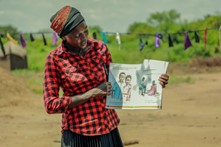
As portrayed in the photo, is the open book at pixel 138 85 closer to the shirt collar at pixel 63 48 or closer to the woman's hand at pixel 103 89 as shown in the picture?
the woman's hand at pixel 103 89

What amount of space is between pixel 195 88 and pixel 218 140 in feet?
30.7

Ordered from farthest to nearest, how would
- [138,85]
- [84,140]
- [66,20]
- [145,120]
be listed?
[145,120]
[138,85]
[84,140]
[66,20]

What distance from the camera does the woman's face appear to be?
2875mm

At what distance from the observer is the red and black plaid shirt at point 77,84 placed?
2861mm

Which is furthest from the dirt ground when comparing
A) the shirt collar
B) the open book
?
the shirt collar

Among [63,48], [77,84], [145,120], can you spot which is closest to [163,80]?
[77,84]

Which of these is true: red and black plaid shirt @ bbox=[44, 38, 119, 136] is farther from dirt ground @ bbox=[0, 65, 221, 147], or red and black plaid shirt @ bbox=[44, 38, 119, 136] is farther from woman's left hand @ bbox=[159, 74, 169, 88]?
dirt ground @ bbox=[0, 65, 221, 147]

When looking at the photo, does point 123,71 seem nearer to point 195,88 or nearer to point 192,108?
point 192,108

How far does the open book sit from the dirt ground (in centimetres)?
439

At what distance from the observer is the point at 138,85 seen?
3.13 metres

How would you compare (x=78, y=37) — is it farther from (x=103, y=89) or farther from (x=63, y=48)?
(x=103, y=89)

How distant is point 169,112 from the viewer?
1166cm

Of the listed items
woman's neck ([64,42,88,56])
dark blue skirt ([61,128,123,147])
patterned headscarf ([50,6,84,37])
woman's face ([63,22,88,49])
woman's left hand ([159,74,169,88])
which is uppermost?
patterned headscarf ([50,6,84,37])

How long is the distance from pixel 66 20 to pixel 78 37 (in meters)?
0.13
